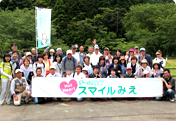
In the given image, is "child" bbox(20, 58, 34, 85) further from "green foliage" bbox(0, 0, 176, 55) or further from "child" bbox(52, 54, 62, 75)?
"green foliage" bbox(0, 0, 176, 55)

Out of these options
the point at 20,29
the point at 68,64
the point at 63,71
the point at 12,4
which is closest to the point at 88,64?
the point at 68,64

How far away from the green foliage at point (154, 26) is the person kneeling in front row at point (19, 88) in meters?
26.5

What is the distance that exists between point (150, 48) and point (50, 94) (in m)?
28.5

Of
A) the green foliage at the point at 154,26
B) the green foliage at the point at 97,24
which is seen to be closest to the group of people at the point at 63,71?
the green foliage at the point at 97,24

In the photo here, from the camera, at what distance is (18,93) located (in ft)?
18.2

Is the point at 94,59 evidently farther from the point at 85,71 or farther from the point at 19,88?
the point at 19,88

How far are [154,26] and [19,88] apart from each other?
99.5 ft

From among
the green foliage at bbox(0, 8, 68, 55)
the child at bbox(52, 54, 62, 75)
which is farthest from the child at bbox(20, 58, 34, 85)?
the green foliage at bbox(0, 8, 68, 55)

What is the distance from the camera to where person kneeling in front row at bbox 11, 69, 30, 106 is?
545cm

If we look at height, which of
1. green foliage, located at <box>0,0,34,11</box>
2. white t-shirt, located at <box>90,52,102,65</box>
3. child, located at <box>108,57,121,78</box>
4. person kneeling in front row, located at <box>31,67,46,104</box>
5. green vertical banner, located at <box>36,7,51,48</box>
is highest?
green foliage, located at <box>0,0,34,11</box>

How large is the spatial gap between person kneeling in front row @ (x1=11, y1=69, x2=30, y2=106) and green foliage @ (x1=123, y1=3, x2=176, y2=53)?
2649 centimetres

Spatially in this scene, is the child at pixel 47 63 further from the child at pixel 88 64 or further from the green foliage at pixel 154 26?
the green foliage at pixel 154 26

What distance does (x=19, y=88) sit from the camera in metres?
5.55

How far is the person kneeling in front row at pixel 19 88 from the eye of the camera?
5453 mm
